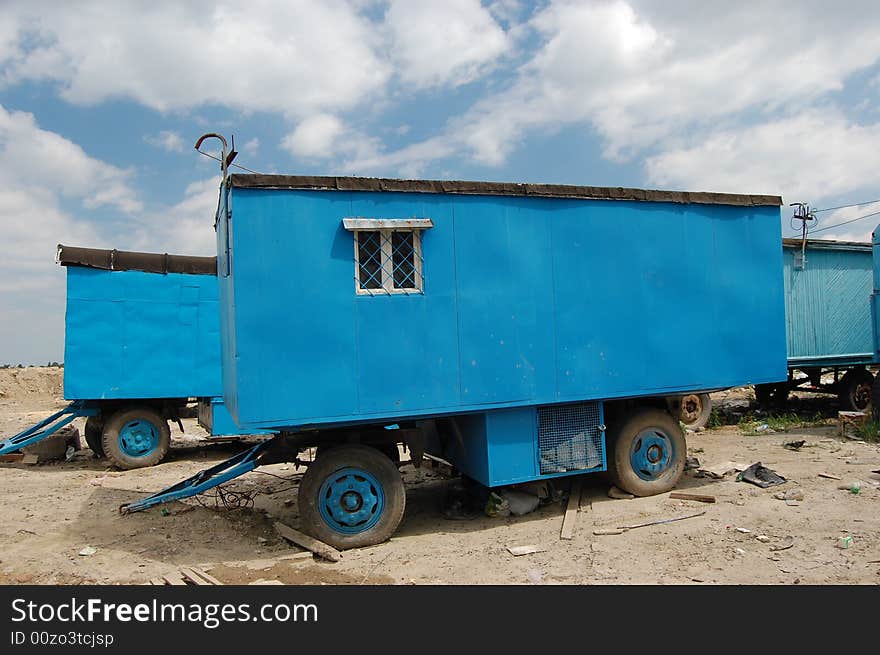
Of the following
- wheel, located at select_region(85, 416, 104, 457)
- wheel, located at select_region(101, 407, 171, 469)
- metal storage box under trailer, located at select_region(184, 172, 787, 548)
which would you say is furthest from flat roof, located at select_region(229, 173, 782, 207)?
wheel, located at select_region(85, 416, 104, 457)

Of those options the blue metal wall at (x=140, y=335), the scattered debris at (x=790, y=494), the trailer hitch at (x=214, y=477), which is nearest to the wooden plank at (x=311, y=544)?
the trailer hitch at (x=214, y=477)

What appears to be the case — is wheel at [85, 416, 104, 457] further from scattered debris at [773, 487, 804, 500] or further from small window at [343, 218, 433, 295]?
scattered debris at [773, 487, 804, 500]

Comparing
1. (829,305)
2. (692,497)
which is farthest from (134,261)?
(829,305)

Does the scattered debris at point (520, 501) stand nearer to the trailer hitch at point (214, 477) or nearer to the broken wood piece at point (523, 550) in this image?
the broken wood piece at point (523, 550)

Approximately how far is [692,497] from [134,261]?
895cm

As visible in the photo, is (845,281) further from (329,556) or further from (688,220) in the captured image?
(329,556)

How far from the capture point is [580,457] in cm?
653

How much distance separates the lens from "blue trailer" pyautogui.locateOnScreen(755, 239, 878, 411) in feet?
40.6

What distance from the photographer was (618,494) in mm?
6969

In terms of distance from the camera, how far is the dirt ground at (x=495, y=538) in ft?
16.1

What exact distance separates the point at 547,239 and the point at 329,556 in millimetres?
3680

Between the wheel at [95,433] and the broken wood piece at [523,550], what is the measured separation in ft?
25.2
